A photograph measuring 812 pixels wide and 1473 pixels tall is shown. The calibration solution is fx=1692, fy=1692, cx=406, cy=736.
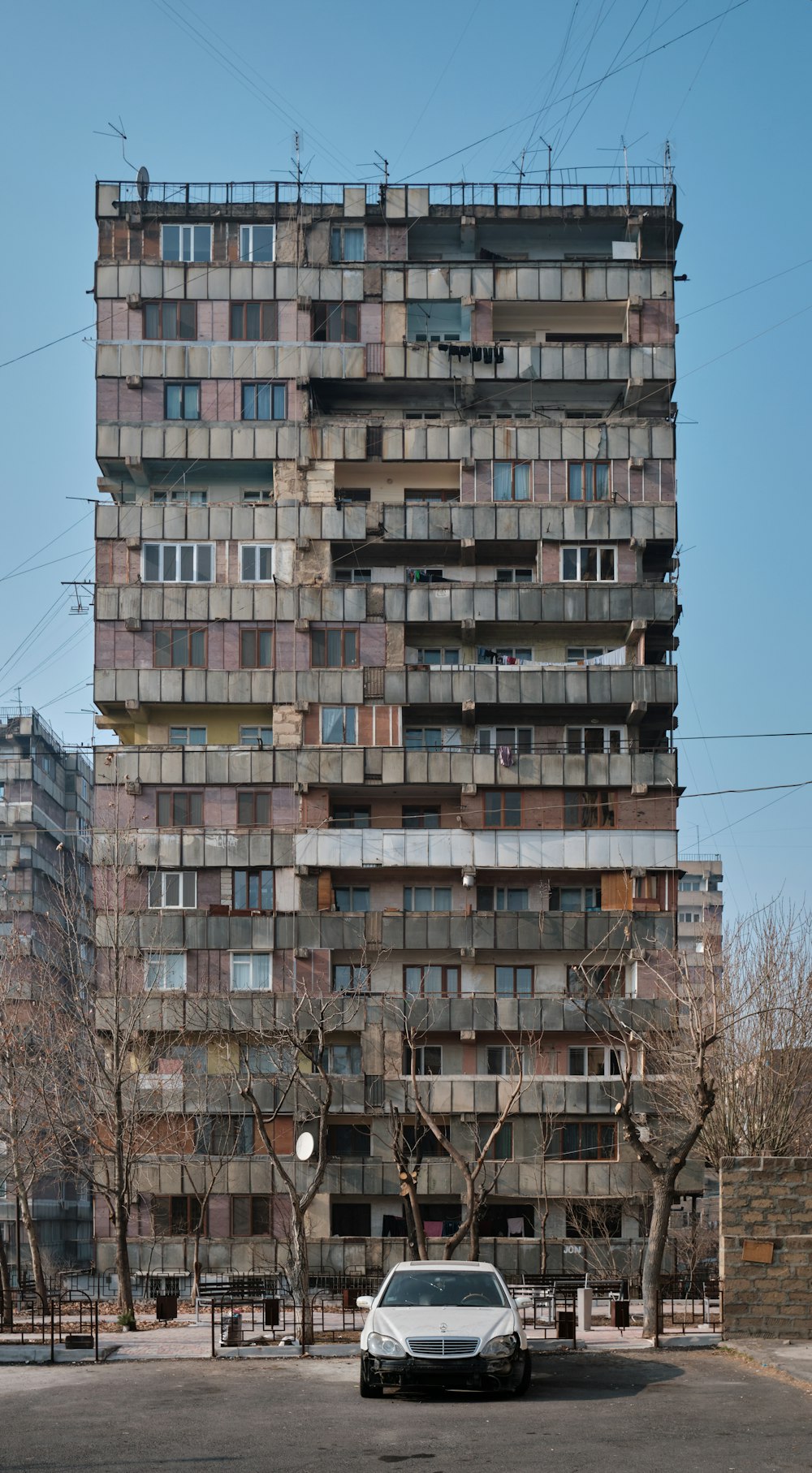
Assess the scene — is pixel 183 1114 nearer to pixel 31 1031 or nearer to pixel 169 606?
pixel 31 1031

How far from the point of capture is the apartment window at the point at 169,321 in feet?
180

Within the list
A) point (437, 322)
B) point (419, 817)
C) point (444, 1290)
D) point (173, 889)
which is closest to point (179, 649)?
point (173, 889)

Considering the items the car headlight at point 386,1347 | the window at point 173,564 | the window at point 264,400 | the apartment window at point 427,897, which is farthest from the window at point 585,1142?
the car headlight at point 386,1347

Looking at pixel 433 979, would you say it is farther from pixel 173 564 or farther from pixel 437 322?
pixel 437 322

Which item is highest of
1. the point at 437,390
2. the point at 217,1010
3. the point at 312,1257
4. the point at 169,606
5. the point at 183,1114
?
the point at 437,390

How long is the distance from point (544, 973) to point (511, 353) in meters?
20.0

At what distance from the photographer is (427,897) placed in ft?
171

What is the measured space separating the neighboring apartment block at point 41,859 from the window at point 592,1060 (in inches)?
1009

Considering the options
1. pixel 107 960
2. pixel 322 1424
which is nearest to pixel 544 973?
pixel 107 960

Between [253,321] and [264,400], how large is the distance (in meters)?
2.71

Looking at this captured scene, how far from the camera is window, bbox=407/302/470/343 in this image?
2203 inches

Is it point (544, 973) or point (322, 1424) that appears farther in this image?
point (544, 973)

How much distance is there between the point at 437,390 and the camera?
56.0m

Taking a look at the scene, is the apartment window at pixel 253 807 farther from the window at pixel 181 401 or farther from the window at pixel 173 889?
the window at pixel 181 401
